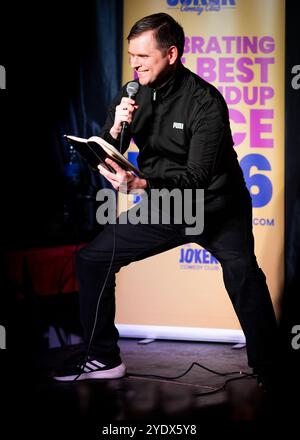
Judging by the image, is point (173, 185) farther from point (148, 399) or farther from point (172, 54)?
point (148, 399)

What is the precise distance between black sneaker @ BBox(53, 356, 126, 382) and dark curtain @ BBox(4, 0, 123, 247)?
1.08 meters

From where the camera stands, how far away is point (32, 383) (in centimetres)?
335

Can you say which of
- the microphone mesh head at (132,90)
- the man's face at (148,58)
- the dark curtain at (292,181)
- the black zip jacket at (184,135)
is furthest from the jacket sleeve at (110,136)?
the dark curtain at (292,181)

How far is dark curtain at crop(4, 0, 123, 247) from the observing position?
4359 mm

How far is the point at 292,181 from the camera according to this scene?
164 inches

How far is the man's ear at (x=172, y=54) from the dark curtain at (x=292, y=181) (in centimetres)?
122

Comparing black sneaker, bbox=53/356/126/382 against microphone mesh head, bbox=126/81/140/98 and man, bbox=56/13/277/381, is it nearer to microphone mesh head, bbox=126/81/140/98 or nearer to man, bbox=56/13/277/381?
man, bbox=56/13/277/381

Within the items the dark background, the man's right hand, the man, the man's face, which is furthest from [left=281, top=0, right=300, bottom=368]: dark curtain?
the man's right hand

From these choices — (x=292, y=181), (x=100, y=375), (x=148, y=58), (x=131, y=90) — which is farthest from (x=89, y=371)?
(x=292, y=181)

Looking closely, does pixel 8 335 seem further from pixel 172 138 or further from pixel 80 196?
pixel 172 138

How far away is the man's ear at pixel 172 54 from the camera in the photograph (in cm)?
309

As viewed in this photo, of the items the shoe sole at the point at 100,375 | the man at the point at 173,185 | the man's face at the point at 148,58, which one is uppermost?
the man's face at the point at 148,58

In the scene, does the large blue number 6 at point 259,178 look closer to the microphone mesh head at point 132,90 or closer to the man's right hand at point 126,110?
the microphone mesh head at point 132,90
